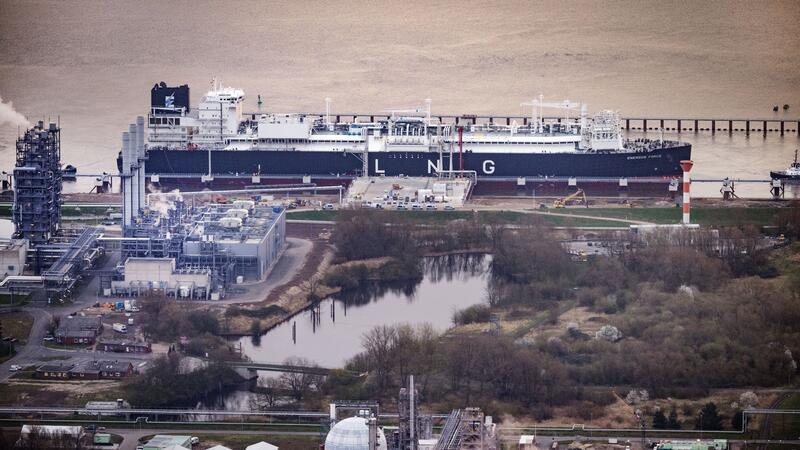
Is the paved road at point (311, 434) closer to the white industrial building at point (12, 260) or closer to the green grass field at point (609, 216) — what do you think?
the white industrial building at point (12, 260)

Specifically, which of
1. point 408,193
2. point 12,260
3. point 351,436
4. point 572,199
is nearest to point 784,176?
point 572,199

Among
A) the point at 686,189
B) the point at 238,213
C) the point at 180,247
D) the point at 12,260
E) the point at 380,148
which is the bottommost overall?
the point at 12,260

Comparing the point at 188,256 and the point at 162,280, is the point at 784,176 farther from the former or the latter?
the point at 162,280

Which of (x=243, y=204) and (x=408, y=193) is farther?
(x=408, y=193)

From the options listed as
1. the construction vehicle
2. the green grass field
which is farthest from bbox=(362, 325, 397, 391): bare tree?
the construction vehicle

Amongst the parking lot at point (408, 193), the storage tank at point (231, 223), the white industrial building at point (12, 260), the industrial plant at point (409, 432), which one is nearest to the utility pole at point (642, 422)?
the industrial plant at point (409, 432)
